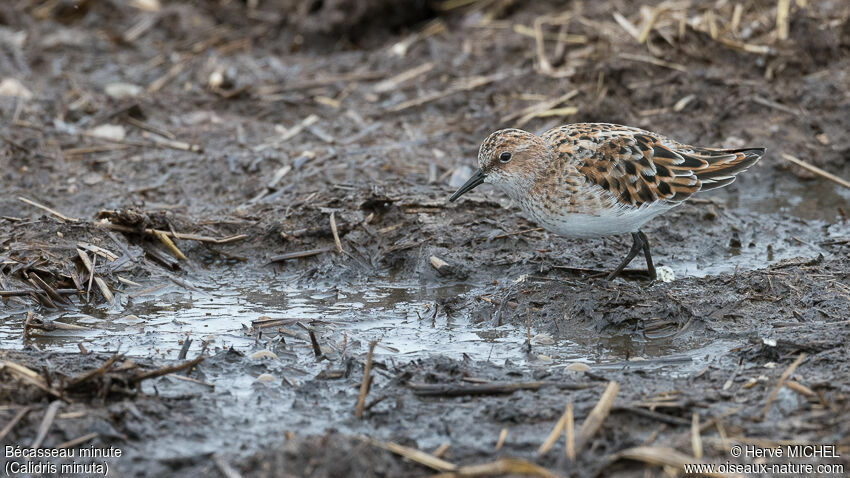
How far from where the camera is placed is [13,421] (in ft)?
14.8

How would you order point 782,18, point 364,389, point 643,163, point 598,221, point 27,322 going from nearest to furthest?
point 364,389 → point 27,322 → point 598,221 → point 643,163 → point 782,18

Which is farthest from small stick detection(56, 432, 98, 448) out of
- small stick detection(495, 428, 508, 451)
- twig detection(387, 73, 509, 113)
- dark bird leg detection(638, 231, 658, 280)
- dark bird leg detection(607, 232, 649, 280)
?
twig detection(387, 73, 509, 113)

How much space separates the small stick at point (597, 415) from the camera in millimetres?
4401

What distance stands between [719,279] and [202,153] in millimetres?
5448

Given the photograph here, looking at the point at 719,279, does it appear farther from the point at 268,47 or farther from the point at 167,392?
the point at 268,47

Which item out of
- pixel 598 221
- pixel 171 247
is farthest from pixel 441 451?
pixel 171 247

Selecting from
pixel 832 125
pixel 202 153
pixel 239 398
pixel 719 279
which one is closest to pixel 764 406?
pixel 719 279

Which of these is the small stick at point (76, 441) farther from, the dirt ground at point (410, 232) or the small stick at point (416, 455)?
the small stick at point (416, 455)

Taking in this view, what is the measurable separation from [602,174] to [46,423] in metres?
4.07

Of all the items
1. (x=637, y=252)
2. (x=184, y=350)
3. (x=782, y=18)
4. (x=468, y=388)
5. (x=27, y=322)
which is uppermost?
(x=782, y=18)

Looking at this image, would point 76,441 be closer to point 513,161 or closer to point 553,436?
point 553,436

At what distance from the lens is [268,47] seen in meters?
12.0

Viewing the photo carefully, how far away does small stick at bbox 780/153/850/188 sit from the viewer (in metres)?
8.30

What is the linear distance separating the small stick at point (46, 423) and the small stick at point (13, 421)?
0.11 m
